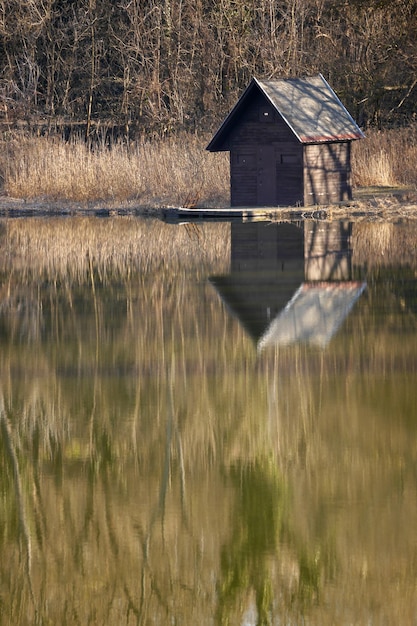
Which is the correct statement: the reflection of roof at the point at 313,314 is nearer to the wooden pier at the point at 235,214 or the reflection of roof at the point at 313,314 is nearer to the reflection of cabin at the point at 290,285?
the reflection of cabin at the point at 290,285

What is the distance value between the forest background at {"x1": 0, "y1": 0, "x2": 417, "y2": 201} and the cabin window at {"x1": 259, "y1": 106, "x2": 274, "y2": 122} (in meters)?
15.0

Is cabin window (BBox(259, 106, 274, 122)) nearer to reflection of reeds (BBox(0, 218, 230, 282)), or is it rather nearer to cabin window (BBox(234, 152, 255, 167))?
cabin window (BBox(234, 152, 255, 167))

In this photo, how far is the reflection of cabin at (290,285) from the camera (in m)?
16.5

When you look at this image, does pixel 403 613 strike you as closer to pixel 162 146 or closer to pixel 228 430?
pixel 228 430

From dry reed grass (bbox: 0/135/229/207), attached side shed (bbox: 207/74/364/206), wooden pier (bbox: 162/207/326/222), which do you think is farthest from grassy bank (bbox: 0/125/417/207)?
wooden pier (bbox: 162/207/326/222)

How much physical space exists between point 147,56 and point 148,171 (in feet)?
49.4

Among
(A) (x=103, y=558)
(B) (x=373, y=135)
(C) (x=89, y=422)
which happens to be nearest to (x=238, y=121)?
(B) (x=373, y=135)

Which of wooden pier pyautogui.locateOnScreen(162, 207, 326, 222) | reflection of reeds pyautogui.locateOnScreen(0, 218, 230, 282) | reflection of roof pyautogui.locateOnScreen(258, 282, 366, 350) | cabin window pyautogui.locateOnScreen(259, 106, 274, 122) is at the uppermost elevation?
cabin window pyautogui.locateOnScreen(259, 106, 274, 122)

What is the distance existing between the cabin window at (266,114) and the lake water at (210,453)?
18.4 meters

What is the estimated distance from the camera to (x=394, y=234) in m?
30.7

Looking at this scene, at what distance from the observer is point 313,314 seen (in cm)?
1758

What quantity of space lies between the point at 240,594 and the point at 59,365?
7598 mm

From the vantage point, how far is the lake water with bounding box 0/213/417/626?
7227 mm

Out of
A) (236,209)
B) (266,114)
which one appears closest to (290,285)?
(236,209)
